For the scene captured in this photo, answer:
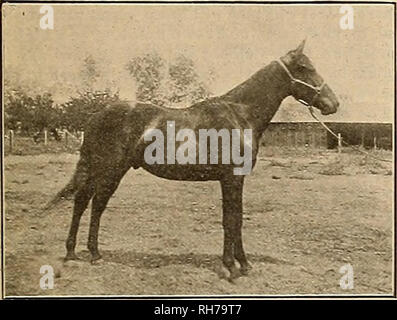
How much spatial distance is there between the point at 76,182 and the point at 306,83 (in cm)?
52

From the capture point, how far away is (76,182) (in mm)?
1526

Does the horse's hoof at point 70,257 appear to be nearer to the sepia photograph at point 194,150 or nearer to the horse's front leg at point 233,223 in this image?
the sepia photograph at point 194,150

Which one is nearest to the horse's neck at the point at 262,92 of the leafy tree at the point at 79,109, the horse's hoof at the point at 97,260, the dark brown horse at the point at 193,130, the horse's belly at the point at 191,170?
the dark brown horse at the point at 193,130

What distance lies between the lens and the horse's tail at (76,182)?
152 cm

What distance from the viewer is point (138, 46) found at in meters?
1.54

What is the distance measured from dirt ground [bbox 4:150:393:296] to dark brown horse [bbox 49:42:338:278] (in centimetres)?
2

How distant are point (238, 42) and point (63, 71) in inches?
14.4

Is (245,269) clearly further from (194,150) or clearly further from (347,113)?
(347,113)

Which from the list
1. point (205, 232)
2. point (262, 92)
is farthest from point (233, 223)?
point (262, 92)

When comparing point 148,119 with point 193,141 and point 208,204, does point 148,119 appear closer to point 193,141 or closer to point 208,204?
point 193,141

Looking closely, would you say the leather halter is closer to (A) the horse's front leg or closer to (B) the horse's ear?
(B) the horse's ear

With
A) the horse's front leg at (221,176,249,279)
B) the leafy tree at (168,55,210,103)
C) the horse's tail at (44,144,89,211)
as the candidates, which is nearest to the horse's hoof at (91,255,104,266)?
the horse's tail at (44,144,89,211)

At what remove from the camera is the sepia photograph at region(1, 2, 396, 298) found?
1524 mm

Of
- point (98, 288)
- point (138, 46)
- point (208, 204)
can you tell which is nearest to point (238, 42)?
point (138, 46)
